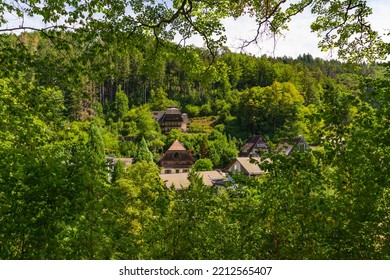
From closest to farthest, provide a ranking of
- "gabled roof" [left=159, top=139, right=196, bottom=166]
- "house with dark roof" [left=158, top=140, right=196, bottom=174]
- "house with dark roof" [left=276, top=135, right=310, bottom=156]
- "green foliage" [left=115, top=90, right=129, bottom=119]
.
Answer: "house with dark roof" [left=276, top=135, right=310, bottom=156] → "house with dark roof" [left=158, top=140, right=196, bottom=174] → "gabled roof" [left=159, top=139, right=196, bottom=166] → "green foliage" [left=115, top=90, right=129, bottom=119]

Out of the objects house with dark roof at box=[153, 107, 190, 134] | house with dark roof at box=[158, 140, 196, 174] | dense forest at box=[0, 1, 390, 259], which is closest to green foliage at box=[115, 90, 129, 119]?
house with dark roof at box=[153, 107, 190, 134]

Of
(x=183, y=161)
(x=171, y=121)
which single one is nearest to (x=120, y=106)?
(x=171, y=121)

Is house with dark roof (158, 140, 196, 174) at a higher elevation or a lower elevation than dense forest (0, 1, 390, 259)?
lower

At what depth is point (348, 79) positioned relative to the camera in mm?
6906

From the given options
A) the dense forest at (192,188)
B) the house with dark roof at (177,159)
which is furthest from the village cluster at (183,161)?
the dense forest at (192,188)

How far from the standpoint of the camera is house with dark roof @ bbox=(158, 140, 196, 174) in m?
51.3

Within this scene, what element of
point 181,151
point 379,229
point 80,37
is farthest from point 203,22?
point 181,151

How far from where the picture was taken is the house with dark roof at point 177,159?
168 ft

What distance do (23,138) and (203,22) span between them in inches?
137

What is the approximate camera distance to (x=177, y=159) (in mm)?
52281

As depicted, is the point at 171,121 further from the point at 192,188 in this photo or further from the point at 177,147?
the point at 192,188

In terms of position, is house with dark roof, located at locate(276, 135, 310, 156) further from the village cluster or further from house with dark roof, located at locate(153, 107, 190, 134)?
house with dark roof, located at locate(153, 107, 190, 134)

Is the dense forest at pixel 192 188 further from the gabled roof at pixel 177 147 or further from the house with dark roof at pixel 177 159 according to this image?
the gabled roof at pixel 177 147

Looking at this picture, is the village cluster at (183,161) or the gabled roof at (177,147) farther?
the gabled roof at (177,147)
